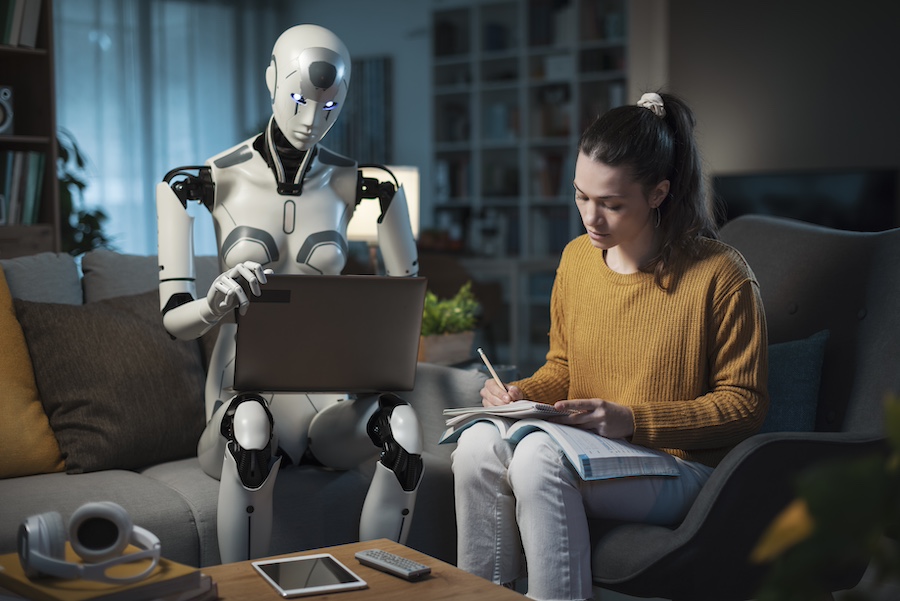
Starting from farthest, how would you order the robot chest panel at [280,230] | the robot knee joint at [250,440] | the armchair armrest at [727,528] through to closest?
the robot chest panel at [280,230], the robot knee joint at [250,440], the armchair armrest at [727,528]

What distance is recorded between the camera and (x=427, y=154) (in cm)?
678

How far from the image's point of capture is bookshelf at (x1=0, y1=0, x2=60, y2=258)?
336 cm

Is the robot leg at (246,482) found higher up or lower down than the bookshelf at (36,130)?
lower down

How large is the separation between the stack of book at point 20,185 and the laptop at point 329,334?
6.52ft

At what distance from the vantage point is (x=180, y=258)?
6.12ft

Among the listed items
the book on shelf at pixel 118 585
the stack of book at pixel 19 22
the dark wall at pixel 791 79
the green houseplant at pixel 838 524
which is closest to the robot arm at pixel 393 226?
the book on shelf at pixel 118 585

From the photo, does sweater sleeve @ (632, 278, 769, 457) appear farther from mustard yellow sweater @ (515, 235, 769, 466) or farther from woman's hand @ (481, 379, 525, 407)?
woman's hand @ (481, 379, 525, 407)

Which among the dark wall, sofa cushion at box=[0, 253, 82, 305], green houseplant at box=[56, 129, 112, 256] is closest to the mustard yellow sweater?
sofa cushion at box=[0, 253, 82, 305]

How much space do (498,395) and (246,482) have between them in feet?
1.54

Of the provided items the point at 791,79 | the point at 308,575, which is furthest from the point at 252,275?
the point at 791,79

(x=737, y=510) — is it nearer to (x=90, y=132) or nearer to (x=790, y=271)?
(x=790, y=271)

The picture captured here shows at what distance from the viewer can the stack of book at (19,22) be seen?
3279 millimetres

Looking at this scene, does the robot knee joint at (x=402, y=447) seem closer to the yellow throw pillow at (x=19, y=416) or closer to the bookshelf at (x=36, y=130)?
the yellow throw pillow at (x=19, y=416)

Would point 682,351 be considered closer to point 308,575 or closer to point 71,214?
point 308,575
